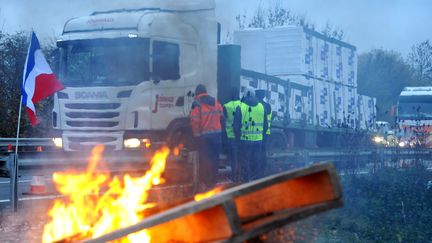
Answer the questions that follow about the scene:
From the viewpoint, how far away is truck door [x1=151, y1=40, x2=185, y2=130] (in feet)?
36.1

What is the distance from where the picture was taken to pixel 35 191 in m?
9.05

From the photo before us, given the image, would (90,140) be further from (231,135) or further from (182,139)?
(231,135)

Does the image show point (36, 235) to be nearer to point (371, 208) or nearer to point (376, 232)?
point (376, 232)

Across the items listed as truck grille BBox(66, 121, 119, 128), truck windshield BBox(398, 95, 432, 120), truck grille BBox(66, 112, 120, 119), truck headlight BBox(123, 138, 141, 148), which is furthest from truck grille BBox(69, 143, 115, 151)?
truck windshield BBox(398, 95, 432, 120)

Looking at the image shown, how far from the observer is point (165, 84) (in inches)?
438

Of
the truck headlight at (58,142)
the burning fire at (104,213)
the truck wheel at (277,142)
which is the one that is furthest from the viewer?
the truck wheel at (277,142)

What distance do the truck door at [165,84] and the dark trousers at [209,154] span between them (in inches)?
41.9

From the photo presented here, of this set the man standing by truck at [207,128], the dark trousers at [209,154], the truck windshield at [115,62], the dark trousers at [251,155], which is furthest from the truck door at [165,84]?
the dark trousers at [251,155]

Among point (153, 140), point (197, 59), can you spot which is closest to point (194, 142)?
point (153, 140)

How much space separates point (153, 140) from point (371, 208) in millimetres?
4233

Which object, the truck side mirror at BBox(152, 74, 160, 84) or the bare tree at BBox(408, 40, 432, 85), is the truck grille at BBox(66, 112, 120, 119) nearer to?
the truck side mirror at BBox(152, 74, 160, 84)

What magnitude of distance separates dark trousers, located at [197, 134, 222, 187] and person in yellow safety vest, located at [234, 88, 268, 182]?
1.29ft

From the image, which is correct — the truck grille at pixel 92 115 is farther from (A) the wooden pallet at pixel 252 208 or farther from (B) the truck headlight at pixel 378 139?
(B) the truck headlight at pixel 378 139

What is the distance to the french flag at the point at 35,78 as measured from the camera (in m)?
9.31
